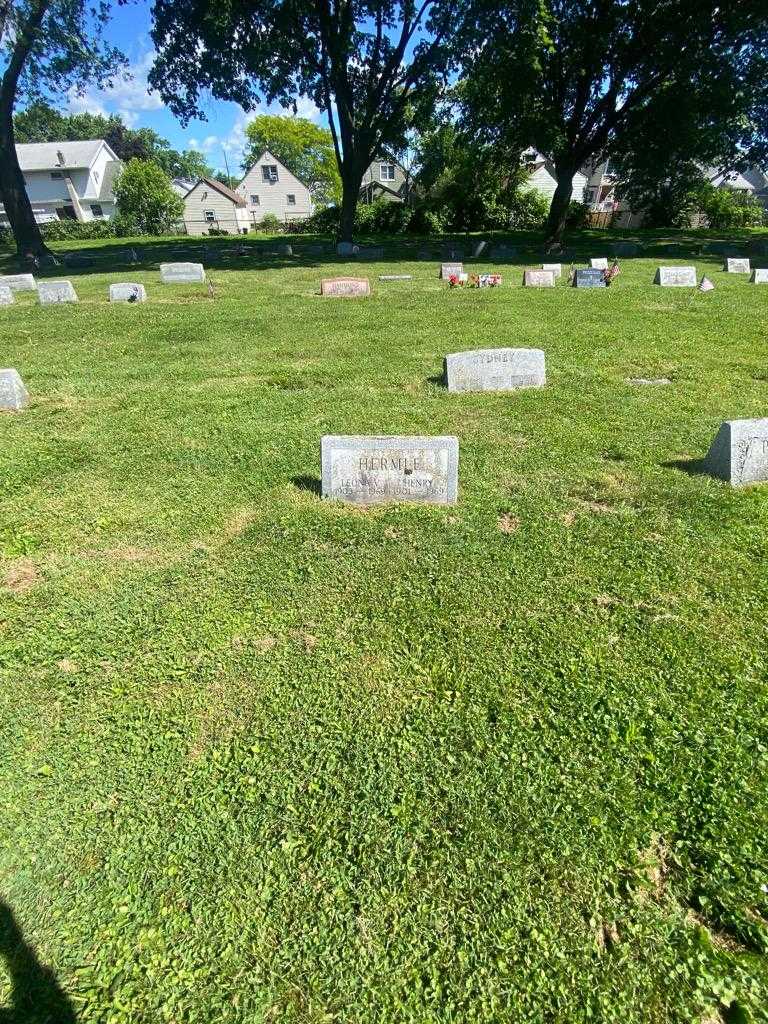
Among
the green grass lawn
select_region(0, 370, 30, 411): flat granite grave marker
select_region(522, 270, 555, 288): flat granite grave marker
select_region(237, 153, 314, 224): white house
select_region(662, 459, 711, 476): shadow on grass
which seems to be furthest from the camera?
select_region(237, 153, 314, 224): white house

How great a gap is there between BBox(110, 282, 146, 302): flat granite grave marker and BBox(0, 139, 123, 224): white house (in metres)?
52.8

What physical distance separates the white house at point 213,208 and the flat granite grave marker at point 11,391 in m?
58.6

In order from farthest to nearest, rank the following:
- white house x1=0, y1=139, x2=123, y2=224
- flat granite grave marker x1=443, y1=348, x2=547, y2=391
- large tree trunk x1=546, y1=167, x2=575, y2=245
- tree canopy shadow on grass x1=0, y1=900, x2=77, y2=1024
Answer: white house x1=0, y1=139, x2=123, y2=224
large tree trunk x1=546, y1=167, x2=575, y2=245
flat granite grave marker x1=443, y1=348, x2=547, y2=391
tree canopy shadow on grass x1=0, y1=900, x2=77, y2=1024

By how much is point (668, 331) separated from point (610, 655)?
31.4ft

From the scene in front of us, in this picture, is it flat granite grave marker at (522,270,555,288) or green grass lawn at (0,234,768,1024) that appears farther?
flat granite grave marker at (522,270,555,288)

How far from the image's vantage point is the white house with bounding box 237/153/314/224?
57625 millimetres

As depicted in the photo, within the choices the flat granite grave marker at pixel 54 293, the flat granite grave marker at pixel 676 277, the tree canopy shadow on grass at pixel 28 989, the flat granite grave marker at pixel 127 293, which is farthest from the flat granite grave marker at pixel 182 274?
the tree canopy shadow on grass at pixel 28 989

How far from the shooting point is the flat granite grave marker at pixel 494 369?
726 centimetres

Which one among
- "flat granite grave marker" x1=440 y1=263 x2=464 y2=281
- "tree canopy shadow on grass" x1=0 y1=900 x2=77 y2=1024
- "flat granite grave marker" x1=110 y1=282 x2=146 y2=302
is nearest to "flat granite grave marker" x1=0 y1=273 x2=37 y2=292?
"flat granite grave marker" x1=110 y1=282 x2=146 y2=302

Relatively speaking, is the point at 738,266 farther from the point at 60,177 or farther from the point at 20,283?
the point at 60,177

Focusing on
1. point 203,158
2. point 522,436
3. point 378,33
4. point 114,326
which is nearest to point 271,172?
point 378,33

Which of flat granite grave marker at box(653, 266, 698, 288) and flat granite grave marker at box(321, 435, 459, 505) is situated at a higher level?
flat granite grave marker at box(653, 266, 698, 288)

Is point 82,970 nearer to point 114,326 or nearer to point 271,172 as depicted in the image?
point 114,326

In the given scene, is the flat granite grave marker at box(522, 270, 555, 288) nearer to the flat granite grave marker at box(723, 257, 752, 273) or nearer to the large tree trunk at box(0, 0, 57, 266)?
the flat granite grave marker at box(723, 257, 752, 273)
